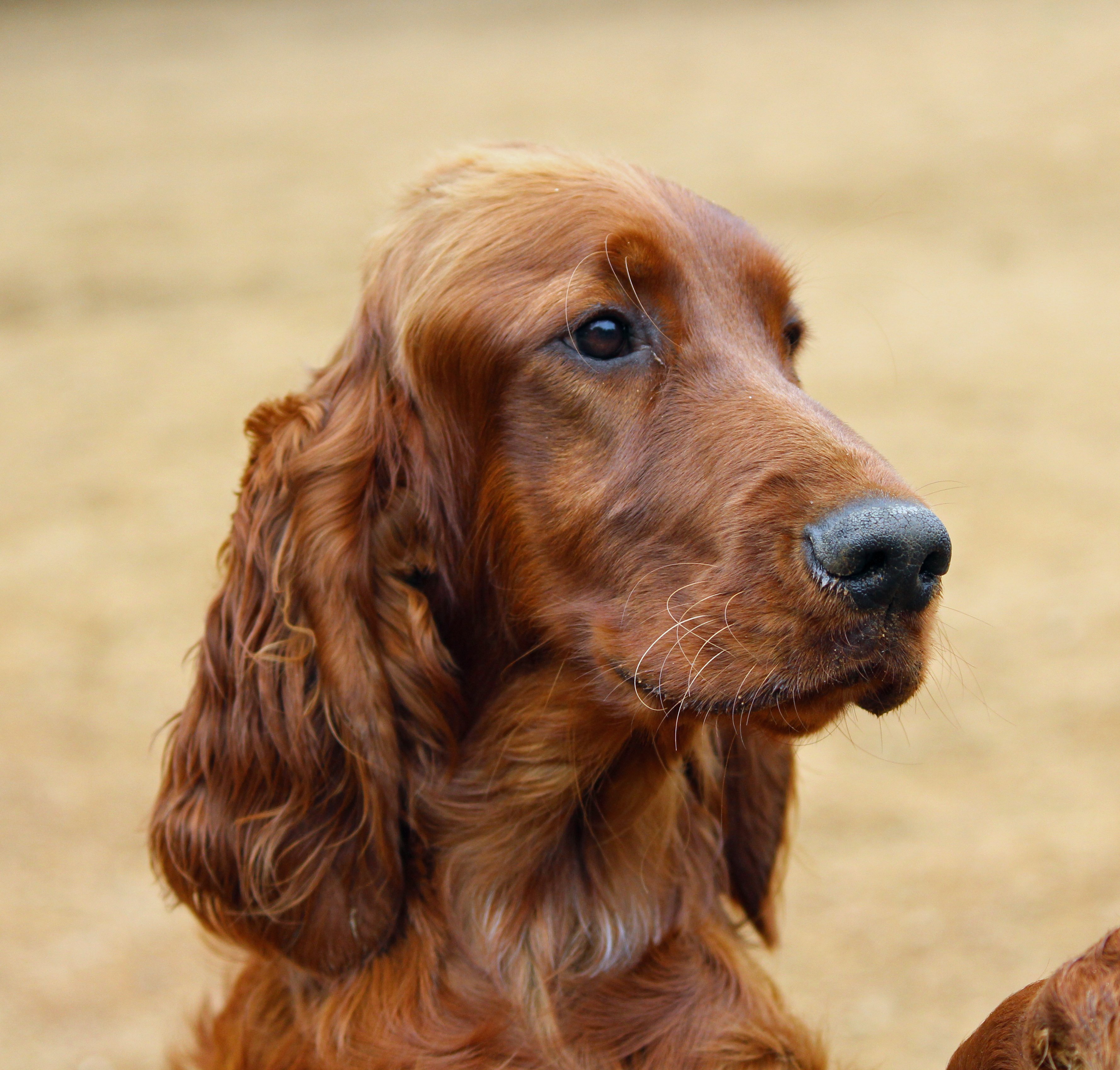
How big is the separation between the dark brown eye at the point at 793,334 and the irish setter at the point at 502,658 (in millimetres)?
95

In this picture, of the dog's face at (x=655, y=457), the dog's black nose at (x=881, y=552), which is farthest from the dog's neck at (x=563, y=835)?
the dog's black nose at (x=881, y=552)

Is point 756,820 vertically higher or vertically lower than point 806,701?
lower

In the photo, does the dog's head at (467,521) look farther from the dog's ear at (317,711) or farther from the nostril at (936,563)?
→ the nostril at (936,563)

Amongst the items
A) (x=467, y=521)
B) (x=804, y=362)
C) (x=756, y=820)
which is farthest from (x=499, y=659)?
(x=804, y=362)

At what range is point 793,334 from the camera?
9.77ft

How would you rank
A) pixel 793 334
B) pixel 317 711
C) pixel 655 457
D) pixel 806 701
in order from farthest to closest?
1. pixel 793 334
2. pixel 317 711
3. pixel 655 457
4. pixel 806 701

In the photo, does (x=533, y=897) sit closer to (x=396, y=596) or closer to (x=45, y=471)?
(x=396, y=596)

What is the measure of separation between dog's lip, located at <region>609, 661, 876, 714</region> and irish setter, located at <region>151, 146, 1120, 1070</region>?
0.01 metres

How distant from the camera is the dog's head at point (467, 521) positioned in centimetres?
248

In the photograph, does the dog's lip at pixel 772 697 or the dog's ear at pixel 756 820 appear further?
the dog's ear at pixel 756 820

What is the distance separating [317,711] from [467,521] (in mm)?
466

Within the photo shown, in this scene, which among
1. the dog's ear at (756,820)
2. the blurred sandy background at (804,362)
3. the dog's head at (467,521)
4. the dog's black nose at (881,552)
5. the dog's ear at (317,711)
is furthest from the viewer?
the blurred sandy background at (804,362)

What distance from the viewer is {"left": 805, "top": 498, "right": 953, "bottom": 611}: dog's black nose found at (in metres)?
2.14

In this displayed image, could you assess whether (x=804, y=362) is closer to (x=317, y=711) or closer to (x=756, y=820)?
(x=756, y=820)
